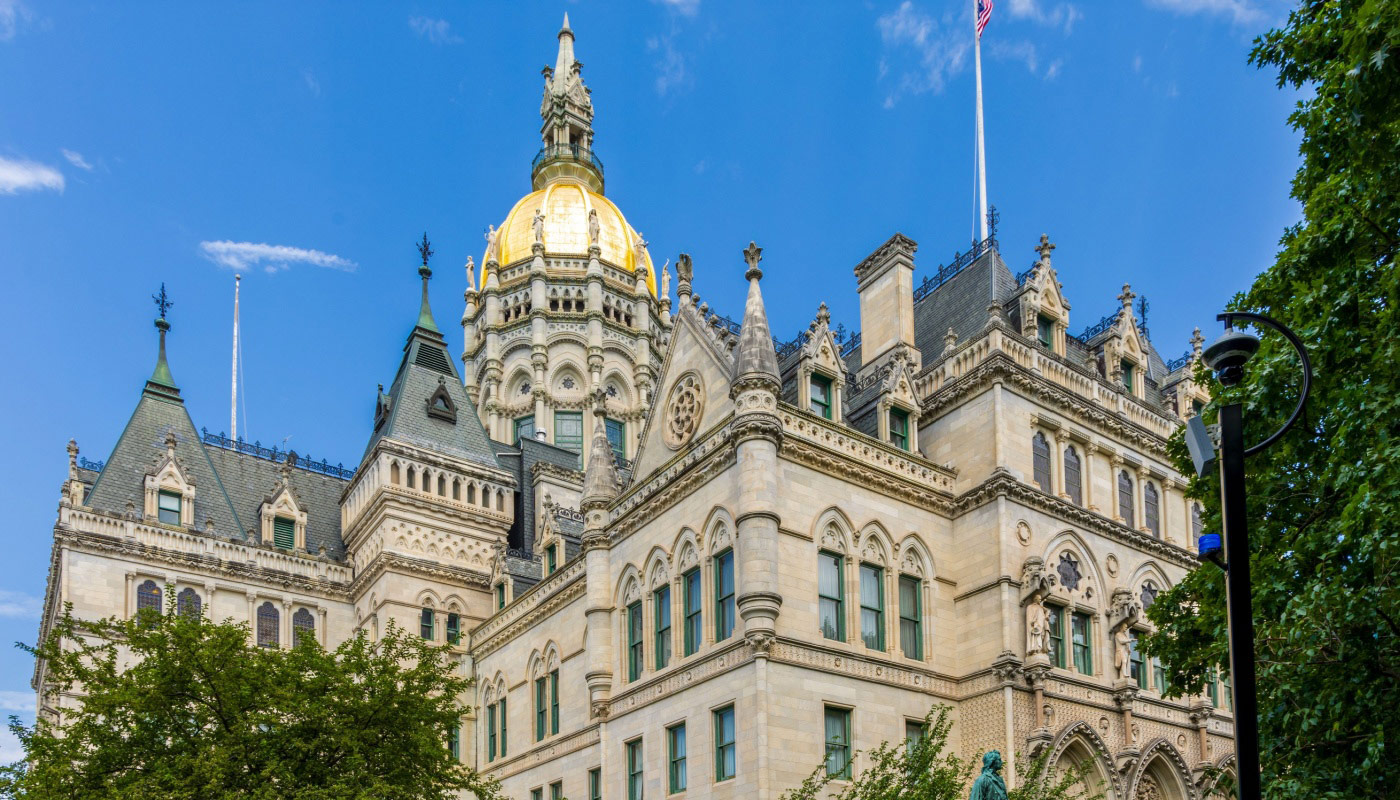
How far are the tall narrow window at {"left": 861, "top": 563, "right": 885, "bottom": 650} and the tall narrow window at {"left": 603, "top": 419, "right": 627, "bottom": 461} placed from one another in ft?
129

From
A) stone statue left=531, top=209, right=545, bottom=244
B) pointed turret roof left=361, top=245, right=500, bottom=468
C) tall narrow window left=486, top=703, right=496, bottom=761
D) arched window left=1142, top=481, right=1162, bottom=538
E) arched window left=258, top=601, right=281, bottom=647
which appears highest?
stone statue left=531, top=209, right=545, bottom=244

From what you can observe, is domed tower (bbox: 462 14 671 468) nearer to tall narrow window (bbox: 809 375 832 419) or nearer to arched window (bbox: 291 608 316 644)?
arched window (bbox: 291 608 316 644)

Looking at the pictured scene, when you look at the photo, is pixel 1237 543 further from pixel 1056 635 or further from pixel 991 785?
pixel 1056 635

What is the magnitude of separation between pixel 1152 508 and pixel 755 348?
1389cm

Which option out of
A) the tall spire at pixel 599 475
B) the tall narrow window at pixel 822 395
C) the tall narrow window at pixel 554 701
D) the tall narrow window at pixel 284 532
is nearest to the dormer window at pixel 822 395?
the tall narrow window at pixel 822 395

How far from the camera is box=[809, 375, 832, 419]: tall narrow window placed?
112 ft

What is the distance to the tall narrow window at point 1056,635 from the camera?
32594mm

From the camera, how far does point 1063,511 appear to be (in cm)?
3409

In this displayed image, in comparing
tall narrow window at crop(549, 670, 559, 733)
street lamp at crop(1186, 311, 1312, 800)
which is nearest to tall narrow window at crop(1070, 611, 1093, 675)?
tall narrow window at crop(549, 670, 559, 733)

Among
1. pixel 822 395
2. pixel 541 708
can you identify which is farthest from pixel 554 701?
pixel 822 395

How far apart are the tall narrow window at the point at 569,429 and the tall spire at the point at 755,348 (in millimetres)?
38359

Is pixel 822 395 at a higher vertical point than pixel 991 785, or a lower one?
higher

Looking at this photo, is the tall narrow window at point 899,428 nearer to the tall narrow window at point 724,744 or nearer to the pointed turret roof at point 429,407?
the tall narrow window at point 724,744

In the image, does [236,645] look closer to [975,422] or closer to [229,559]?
[975,422]
